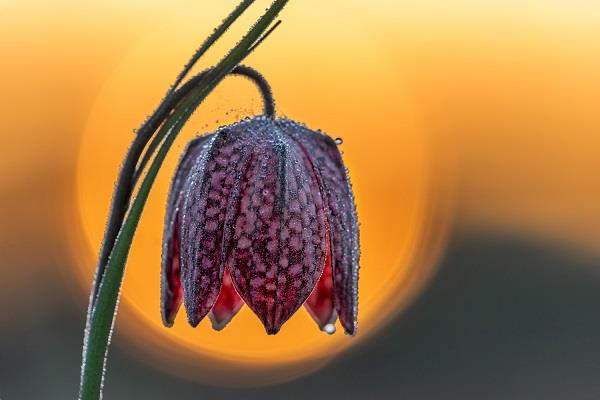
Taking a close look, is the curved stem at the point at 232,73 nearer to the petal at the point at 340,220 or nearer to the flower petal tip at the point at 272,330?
the petal at the point at 340,220

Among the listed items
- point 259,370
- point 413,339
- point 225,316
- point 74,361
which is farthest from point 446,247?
point 225,316

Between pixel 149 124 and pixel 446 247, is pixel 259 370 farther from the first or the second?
pixel 149 124

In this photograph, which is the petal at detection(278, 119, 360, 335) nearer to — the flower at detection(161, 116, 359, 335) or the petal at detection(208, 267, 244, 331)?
the flower at detection(161, 116, 359, 335)

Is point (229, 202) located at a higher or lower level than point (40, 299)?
Result: lower

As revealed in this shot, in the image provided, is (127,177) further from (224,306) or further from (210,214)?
(224,306)

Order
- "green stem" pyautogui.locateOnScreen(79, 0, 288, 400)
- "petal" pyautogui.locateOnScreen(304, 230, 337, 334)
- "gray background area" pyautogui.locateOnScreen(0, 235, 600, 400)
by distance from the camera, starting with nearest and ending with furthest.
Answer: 1. "green stem" pyautogui.locateOnScreen(79, 0, 288, 400)
2. "petal" pyautogui.locateOnScreen(304, 230, 337, 334)
3. "gray background area" pyautogui.locateOnScreen(0, 235, 600, 400)

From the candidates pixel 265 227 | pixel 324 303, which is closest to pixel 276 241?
pixel 265 227

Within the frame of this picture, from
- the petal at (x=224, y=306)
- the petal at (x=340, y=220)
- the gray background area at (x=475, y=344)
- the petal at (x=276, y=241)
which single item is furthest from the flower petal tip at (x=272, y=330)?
the gray background area at (x=475, y=344)

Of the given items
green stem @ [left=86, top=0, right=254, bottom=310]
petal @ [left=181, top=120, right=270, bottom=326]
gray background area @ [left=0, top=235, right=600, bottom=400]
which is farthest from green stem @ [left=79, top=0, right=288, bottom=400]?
gray background area @ [left=0, top=235, right=600, bottom=400]
